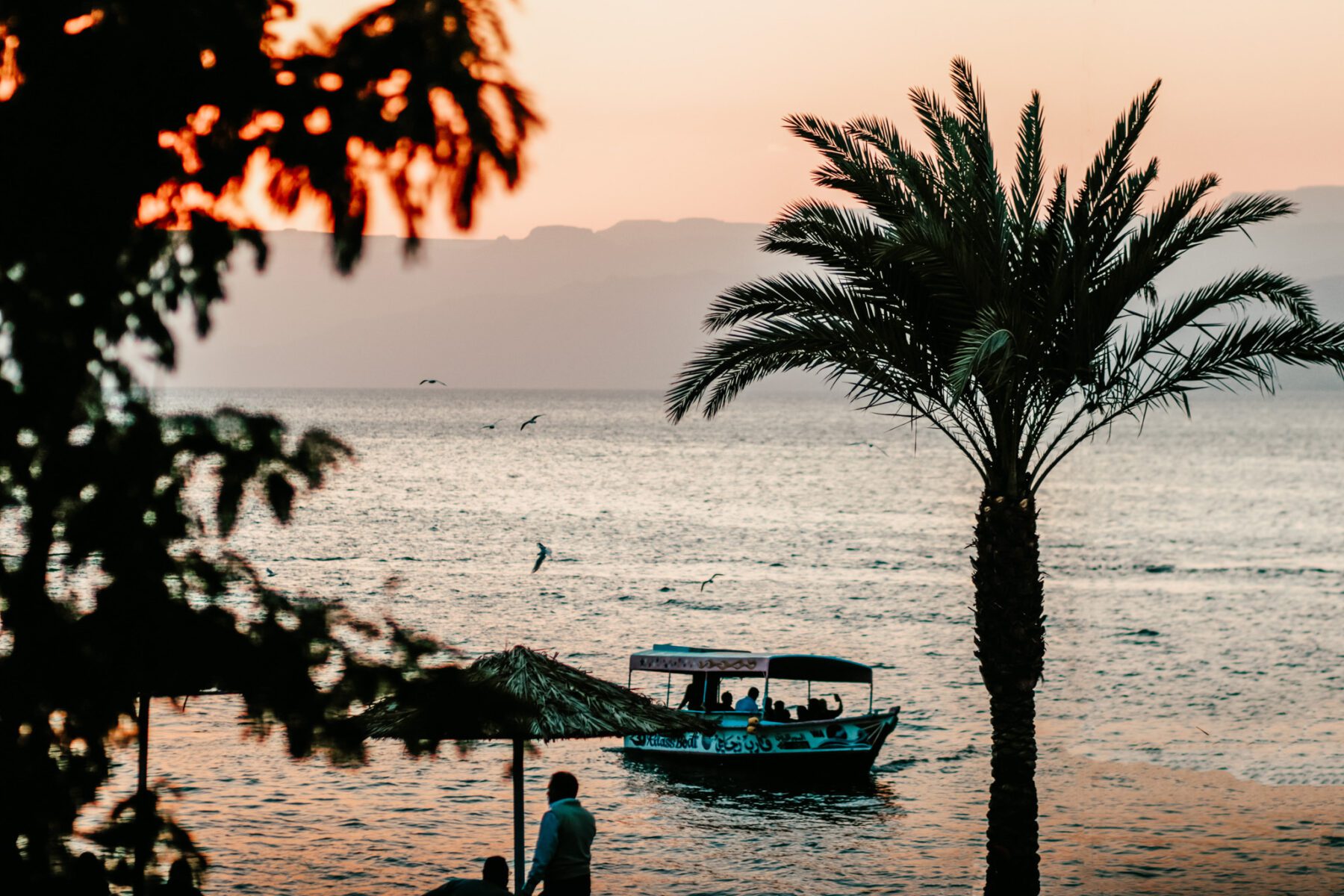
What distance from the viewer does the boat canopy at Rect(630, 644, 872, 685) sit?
26.4 m

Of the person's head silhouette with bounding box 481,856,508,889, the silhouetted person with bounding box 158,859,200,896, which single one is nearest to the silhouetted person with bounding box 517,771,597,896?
the person's head silhouette with bounding box 481,856,508,889

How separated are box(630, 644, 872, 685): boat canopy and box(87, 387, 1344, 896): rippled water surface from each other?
211cm

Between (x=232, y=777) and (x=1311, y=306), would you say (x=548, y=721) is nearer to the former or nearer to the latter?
(x=1311, y=306)

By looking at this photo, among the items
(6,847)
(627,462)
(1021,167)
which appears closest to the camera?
(6,847)

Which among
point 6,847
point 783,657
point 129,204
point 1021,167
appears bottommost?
point 783,657

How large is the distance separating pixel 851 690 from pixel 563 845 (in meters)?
28.3

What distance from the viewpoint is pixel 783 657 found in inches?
1039

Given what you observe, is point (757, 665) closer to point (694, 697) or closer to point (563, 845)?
point (694, 697)

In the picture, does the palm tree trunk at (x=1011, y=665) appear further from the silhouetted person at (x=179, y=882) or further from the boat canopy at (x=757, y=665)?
the boat canopy at (x=757, y=665)

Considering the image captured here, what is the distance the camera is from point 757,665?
26.4 metres

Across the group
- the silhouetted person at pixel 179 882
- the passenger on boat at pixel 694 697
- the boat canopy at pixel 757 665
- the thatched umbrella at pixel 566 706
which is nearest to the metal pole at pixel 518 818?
the thatched umbrella at pixel 566 706

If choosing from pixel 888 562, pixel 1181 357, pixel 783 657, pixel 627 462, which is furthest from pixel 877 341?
pixel 627 462

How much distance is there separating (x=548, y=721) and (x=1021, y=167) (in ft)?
Result: 24.4

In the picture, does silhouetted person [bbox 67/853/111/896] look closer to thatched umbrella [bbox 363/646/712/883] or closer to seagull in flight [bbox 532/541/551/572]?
thatched umbrella [bbox 363/646/712/883]
